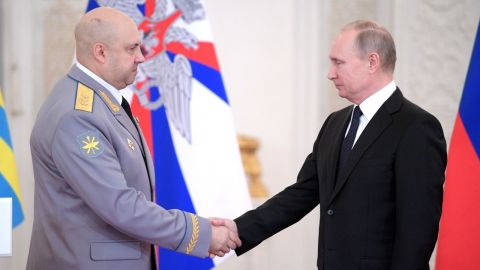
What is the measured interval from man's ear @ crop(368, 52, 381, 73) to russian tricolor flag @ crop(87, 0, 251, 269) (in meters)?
1.37

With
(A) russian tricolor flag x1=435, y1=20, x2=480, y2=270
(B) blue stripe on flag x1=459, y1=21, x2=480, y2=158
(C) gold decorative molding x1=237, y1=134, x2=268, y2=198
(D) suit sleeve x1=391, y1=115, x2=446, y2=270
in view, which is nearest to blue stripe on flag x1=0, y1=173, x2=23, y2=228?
(C) gold decorative molding x1=237, y1=134, x2=268, y2=198

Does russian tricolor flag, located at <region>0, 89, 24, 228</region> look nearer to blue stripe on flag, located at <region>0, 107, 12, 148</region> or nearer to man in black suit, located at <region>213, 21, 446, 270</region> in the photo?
blue stripe on flag, located at <region>0, 107, 12, 148</region>

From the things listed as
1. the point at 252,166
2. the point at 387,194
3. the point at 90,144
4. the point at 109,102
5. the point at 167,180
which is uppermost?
the point at 109,102

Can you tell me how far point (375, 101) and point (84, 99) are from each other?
987mm

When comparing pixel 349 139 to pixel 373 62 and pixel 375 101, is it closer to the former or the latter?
pixel 375 101

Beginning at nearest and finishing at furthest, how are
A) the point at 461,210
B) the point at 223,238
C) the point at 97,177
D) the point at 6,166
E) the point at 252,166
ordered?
the point at 97,177 < the point at 223,238 < the point at 461,210 < the point at 6,166 < the point at 252,166

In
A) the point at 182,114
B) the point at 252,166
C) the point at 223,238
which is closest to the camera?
the point at 223,238

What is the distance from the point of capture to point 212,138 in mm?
3484

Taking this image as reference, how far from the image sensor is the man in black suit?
2029 millimetres

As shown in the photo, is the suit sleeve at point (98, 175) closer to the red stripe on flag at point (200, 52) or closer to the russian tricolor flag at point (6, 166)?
the russian tricolor flag at point (6, 166)

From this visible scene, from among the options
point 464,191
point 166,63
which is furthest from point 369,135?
point 166,63

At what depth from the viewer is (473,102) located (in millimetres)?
2996

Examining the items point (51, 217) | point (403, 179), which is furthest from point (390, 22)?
point (51, 217)

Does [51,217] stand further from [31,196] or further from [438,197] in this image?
[31,196]
